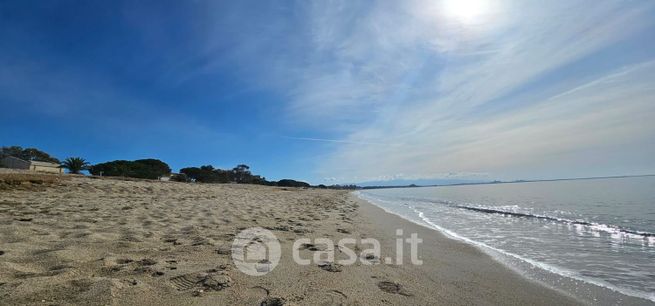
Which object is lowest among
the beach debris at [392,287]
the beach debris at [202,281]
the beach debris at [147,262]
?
the beach debris at [392,287]

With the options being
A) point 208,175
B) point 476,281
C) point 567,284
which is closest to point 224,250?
point 476,281

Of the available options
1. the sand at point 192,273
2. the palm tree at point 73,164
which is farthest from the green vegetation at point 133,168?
the sand at point 192,273

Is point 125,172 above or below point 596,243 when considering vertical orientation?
above

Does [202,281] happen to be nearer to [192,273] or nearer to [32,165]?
[192,273]

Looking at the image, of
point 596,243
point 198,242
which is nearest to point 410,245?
point 198,242

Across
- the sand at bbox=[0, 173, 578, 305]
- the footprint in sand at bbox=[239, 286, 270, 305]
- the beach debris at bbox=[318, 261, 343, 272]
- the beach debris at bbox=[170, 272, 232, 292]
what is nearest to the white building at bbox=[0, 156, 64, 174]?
the sand at bbox=[0, 173, 578, 305]

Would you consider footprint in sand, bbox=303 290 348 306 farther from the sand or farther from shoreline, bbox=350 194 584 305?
shoreline, bbox=350 194 584 305

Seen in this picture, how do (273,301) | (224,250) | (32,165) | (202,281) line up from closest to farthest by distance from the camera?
(273,301)
(202,281)
(224,250)
(32,165)

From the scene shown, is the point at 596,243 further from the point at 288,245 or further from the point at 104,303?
the point at 104,303

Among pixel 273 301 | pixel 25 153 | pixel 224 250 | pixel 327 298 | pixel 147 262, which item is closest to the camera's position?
pixel 273 301

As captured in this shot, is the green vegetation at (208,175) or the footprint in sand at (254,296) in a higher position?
the green vegetation at (208,175)

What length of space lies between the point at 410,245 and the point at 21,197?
34.7 feet

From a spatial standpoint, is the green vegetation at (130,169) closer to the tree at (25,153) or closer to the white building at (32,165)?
the white building at (32,165)

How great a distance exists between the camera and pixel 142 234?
5.61 meters
